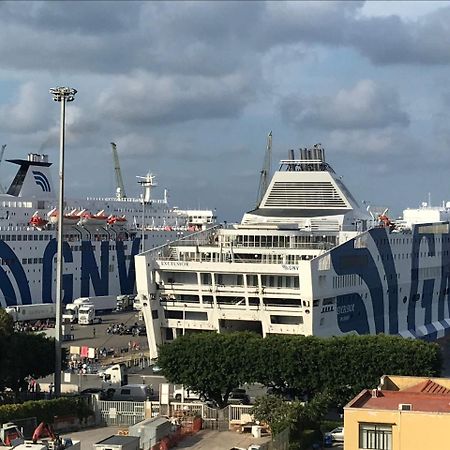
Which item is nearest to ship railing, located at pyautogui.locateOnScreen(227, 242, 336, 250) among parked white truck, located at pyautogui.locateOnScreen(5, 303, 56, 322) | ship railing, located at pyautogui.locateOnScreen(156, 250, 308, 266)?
ship railing, located at pyautogui.locateOnScreen(156, 250, 308, 266)

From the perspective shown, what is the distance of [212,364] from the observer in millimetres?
33531

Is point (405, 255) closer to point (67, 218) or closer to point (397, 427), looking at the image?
point (67, 218)

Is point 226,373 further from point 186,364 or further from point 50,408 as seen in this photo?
point 50,408

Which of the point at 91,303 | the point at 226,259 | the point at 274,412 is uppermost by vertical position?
the point at 226,259

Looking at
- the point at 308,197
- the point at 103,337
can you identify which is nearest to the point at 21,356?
the point at 103,337

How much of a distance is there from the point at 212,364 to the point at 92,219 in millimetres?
44539

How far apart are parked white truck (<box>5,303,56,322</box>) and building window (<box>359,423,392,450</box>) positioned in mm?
42504

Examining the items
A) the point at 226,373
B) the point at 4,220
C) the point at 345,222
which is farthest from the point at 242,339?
the point at 4,220

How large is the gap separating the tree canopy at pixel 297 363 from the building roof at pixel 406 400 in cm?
806

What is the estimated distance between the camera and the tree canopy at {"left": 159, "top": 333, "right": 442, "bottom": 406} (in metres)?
33.0

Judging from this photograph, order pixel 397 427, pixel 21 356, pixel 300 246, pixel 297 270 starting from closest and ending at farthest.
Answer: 1. pixel 397 427
2. pixel 21 356
3. pixel 297 270
4. pixel 300 246

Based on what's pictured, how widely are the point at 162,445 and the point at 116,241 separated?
5228 centimetres

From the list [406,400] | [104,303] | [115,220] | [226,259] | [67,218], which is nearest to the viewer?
[406,400]

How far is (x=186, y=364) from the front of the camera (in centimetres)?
3400
